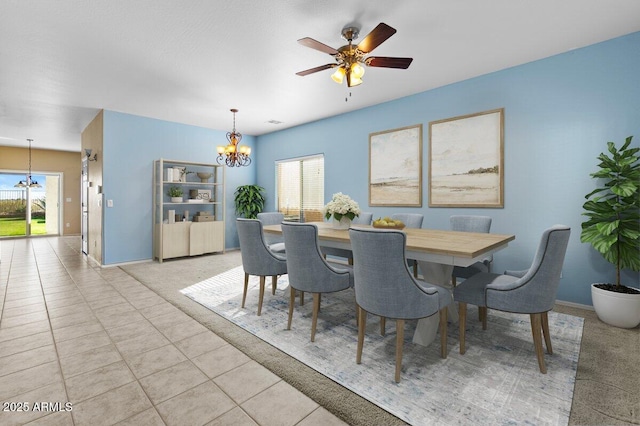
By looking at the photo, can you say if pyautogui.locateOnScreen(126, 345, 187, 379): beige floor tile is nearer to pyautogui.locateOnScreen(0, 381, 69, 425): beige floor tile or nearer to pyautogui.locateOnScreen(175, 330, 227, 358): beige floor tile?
pyautogui.locateOnScreen(175, 330, 227, 358): beige floor tile

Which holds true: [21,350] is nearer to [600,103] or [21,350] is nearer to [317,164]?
[317,164]

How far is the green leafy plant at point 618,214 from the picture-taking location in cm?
263

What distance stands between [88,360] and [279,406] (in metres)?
1.54

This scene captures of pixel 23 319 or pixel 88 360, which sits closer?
pixel 88 360

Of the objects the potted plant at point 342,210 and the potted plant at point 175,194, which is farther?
the potted plant at point 175,194

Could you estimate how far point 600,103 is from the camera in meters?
3.02

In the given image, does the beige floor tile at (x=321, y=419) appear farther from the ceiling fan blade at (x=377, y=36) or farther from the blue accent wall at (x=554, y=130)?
the blue accent wall at (x=554, y=130)

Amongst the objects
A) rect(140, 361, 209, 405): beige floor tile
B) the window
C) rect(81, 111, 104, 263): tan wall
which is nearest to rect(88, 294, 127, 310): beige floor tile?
rect(140, 361, 209, 405): beige floor tile

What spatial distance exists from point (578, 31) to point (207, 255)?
6.45 metres

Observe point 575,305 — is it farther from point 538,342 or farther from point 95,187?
point 95,187

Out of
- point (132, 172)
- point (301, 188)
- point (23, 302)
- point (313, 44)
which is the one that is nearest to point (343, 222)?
point (313, 44)

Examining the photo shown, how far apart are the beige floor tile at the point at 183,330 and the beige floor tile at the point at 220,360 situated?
423 mm

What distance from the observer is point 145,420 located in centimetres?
154

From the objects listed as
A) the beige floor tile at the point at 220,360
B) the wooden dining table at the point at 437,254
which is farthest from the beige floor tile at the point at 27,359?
the wooden dining table at the point at 437,254
